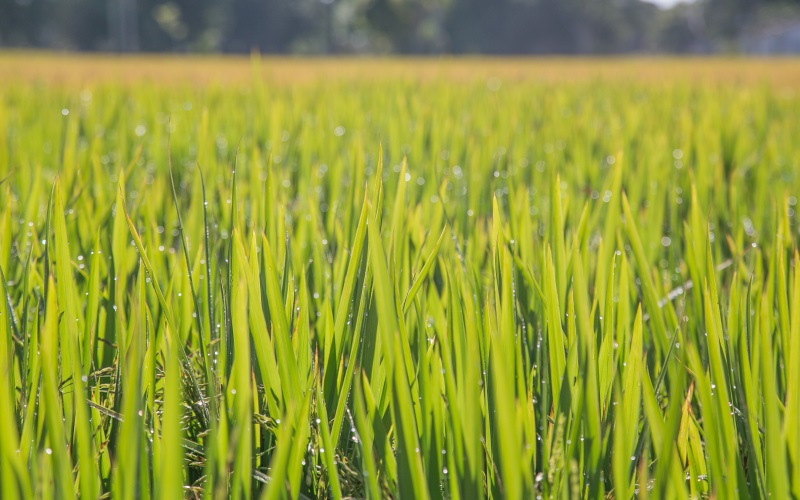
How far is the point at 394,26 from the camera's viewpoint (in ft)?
127

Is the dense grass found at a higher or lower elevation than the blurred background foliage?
lower

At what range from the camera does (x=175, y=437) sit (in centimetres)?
30

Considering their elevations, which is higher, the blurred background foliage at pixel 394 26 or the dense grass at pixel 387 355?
the blurred background foliage at pixel 394 26

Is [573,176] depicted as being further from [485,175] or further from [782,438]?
[782,438]

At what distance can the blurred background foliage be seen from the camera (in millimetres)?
34312

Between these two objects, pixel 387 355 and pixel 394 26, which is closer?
pixel 387 355

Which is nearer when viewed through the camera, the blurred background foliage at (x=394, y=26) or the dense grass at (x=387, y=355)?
the dense grass at (x=387, y=355)

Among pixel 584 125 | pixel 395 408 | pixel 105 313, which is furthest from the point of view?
pixel 584 125

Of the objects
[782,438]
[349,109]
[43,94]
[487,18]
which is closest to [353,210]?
[782,438]

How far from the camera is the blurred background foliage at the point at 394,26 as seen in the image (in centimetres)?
3431

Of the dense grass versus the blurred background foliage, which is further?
the blurred background foliage

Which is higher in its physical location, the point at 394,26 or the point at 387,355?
the point at 394,26

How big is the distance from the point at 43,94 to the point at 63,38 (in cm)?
3754

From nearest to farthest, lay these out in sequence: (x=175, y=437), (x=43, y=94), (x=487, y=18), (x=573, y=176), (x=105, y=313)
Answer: (x=175, y=437)
(x=105, y=313)
(x=573, y=176)
(x=43, y=94)
(x=487, y=18)
